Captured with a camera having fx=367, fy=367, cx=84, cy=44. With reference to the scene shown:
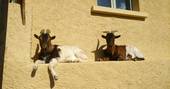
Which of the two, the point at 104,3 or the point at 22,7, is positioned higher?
the point at 104,3

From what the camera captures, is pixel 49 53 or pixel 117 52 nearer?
pixel 49 53

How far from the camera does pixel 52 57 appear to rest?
8773 mm

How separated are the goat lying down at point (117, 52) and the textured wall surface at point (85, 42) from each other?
16.4 inches

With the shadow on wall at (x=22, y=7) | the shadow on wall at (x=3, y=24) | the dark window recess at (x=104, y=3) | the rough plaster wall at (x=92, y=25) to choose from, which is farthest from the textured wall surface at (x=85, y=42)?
the dark window recess at (x=104, y=3)

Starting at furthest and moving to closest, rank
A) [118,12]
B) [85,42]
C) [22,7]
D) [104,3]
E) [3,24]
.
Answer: [104,3], [118,12], [85,42], [22,7], [3,24]

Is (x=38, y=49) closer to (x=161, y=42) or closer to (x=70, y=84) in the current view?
(x=70, y=84)

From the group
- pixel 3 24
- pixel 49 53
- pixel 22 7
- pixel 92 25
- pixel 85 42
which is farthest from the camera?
pixel 92 25

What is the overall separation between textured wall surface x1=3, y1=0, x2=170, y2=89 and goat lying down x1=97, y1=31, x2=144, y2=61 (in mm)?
415

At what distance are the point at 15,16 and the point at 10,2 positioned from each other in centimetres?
50

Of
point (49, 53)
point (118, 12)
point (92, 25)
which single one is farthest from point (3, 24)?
point (118, 12)

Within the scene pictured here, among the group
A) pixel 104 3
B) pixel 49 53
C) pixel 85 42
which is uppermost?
pixel 104 3

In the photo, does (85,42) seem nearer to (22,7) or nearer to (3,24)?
(22,7)

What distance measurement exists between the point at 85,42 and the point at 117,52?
90 centimetres

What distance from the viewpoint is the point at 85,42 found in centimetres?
969
